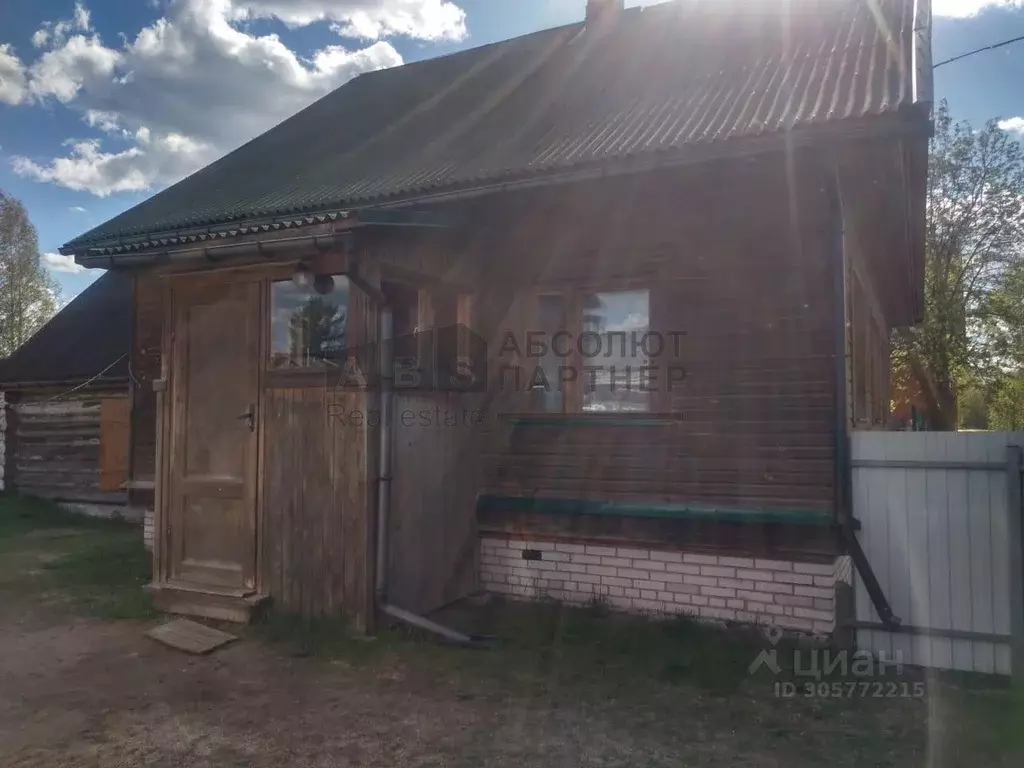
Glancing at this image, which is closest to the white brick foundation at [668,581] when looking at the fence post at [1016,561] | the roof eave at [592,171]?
the fence post at [1016,561]

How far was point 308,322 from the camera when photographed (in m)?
5.76

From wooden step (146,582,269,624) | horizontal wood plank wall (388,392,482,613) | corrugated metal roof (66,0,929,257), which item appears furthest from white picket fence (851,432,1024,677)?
wooden step (146,582,269,624)

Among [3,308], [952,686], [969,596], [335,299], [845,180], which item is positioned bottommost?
[952,686]

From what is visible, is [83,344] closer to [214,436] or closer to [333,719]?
[214,436]

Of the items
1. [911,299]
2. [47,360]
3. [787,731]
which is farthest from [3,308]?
[787,731]

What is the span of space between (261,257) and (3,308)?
2677 cm

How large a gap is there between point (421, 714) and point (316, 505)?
197 centimetres

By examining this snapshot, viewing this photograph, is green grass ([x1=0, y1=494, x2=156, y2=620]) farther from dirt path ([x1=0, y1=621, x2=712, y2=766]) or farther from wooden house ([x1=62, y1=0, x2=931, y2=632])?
dirt path ([x1=0, y1=621, x2=712, y2=766])

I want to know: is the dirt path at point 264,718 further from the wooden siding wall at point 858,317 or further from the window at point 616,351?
the wooden siding wall at point 858,317

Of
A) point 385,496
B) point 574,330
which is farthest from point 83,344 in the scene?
point 574,330

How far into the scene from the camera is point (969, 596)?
15.5 feet

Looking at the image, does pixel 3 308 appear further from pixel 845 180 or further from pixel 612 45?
pixel 845 180

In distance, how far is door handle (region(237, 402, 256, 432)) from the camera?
582cm

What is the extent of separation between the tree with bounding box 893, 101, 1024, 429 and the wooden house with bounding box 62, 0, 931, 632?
23.3 metres
